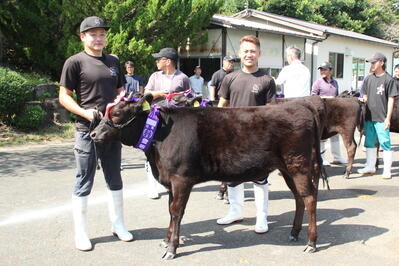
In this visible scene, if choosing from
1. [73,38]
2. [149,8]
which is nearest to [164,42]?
[149,8]

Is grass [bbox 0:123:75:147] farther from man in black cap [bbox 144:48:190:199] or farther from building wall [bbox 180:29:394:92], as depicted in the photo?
building wall [bbox 180:29:394:92]

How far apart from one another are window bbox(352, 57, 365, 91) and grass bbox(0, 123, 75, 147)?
69.0 feet

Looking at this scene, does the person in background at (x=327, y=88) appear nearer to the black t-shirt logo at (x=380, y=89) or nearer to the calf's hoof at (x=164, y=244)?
the black t-shirt logo at (x=380, y=89)

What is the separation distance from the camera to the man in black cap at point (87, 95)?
13.7ft

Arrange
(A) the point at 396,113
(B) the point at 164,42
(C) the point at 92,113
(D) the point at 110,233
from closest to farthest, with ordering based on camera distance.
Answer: (C) the point at 92,113 < (D) the point at 110,233 < (A) the point at 396,113 < (B) the point at 164,42

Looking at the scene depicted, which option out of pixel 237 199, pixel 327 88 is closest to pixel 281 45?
pixel 327 88

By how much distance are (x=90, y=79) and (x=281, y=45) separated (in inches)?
733

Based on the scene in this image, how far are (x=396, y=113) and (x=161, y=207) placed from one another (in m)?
4.89

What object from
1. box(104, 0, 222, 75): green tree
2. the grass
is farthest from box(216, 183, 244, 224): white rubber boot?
box(104, 0, 222, 75): green tree

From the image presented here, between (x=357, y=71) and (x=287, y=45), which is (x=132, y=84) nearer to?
(x=287, y=45)

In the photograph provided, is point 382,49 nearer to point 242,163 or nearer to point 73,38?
point 73,38

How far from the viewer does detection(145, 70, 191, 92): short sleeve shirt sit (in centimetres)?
592

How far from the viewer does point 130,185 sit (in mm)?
6961

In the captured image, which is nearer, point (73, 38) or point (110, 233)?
point (110, 233)
